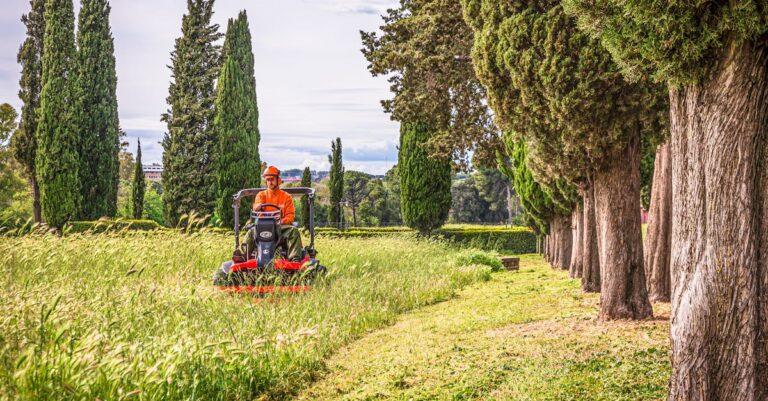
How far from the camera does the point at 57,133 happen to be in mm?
31359

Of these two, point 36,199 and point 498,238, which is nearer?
point 498,238

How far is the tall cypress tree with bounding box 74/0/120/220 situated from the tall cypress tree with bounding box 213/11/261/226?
5.71 m

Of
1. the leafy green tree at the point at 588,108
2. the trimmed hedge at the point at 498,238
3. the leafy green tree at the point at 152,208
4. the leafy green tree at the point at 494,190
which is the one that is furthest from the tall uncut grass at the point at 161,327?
the leafy green tree at the point at 494,190

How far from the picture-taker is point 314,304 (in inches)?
353

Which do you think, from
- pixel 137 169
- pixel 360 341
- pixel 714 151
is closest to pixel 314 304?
pixel 360 341

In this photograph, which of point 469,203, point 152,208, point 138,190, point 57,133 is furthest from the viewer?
point 469,203

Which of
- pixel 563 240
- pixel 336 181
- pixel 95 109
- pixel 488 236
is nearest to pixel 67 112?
pixel 95 109

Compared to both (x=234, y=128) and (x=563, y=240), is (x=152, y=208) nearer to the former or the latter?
(x=234, y=128)

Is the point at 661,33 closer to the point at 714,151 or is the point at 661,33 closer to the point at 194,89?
the point at 714,151

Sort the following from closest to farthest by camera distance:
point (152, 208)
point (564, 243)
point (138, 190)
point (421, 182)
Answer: point (564, 243)
point (421, 182)
point (138, 190)
point (152, 208)

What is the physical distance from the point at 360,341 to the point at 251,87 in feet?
91.5

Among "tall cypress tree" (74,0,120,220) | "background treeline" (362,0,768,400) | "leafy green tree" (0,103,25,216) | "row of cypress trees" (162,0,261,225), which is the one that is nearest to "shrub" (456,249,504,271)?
"background treeline" (362,0,768,400)

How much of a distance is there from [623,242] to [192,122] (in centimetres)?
2904

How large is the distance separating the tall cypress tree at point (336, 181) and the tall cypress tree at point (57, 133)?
45.5 ft
